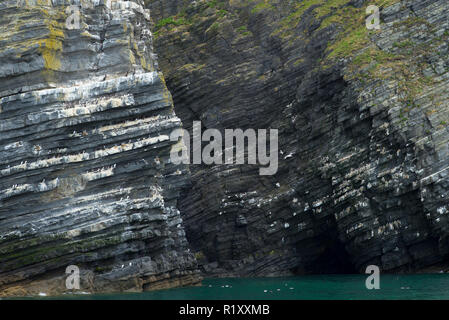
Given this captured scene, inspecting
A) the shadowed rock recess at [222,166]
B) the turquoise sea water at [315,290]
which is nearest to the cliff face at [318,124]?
the shadowed rock recess at [222,166]

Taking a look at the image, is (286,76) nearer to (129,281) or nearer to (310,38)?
(310,38)

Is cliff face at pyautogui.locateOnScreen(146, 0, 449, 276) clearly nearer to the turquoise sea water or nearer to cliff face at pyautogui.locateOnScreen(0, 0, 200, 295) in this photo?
the turquoise sea water

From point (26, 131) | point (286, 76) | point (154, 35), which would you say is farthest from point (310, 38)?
point (26, 131)

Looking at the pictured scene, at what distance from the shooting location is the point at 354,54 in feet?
194

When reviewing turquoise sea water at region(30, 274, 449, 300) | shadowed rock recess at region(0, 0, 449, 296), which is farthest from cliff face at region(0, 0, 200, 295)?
turquoise sea water at region(30, 274, 449, 300)

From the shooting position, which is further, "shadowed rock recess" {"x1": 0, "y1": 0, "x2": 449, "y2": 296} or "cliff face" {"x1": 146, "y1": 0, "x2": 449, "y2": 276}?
"cliff face" {"x1": 146, "y1": 0, "x2": 449, "y2": 276}

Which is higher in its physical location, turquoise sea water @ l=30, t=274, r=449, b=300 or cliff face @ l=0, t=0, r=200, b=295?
cliff face @ l=0, t=0, r=200, b=295

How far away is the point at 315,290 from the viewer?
145 ft

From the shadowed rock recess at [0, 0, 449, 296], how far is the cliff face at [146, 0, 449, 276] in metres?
0.15

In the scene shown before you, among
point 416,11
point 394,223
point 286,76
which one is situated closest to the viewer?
point 394,223

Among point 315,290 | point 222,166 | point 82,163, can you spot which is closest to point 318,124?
point 222,166

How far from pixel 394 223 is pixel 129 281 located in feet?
70.0

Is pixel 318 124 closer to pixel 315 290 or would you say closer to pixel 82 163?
pixel 315 290

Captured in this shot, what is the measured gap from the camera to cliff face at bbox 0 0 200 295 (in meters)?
49.0
